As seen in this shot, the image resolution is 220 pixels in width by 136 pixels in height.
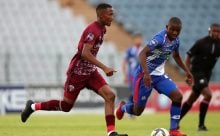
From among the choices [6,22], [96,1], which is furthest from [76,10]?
[6,22]

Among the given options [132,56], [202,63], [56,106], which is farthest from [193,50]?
[132,56]

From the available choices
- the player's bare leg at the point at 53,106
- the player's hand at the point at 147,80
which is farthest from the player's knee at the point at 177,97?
the player's bare leg at the point at 53,106

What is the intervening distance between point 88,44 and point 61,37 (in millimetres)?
16714

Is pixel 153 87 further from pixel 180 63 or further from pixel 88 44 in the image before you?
pixel 88 44

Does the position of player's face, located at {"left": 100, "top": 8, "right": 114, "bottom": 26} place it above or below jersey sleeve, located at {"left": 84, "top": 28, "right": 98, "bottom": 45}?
above

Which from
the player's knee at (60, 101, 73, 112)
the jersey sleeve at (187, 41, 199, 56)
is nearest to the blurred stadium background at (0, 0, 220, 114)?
the jersey sleeve at (187, 41, 199, 56)

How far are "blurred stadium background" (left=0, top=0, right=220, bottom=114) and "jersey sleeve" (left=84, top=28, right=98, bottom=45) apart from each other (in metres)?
13.2

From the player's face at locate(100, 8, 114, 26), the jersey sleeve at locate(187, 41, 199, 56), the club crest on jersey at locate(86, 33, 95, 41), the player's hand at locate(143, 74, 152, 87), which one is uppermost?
the player's face at locate(100, 8, 114, 26)

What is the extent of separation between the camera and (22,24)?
2822cm

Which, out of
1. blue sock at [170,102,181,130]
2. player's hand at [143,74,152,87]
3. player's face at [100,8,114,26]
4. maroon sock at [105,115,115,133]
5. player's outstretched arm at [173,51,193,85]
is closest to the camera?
maroon sock at [105,115,115,133]

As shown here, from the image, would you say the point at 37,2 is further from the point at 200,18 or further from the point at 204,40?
the point at 204,40

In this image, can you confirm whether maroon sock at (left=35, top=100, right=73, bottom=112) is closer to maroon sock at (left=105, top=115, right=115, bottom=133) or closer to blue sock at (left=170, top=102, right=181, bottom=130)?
maroon sock at (left=105, top=115, right=115, bottom=133)

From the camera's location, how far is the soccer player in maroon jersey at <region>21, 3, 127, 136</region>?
460 inches

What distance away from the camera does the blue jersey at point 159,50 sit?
12555mm
